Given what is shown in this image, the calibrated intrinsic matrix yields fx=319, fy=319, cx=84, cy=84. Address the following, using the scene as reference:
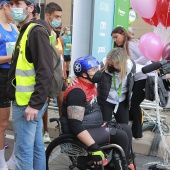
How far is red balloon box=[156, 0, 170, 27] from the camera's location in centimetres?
362

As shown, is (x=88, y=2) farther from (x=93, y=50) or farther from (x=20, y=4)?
(x=20, y=4)

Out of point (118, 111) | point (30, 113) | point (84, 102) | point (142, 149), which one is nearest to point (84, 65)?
point (84, 102)

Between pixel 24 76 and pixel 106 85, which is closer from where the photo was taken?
pixel 24 76

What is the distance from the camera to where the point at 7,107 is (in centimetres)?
320

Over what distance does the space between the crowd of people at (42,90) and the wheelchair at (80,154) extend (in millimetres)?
88

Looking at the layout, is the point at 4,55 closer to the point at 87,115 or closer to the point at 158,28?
the point at 87,115

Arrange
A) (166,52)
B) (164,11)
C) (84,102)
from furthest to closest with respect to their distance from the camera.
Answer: (164,11) < (166,52) < (84,102)

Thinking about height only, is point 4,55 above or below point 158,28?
below

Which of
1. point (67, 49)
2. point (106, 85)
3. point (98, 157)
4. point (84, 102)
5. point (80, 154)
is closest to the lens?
point (98, 157)

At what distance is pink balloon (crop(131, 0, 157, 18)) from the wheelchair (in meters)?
1.77

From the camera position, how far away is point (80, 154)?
292 cm

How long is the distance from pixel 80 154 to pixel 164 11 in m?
1.92

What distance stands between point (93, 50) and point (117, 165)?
1.89 m

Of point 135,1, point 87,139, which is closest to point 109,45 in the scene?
point 135,1
